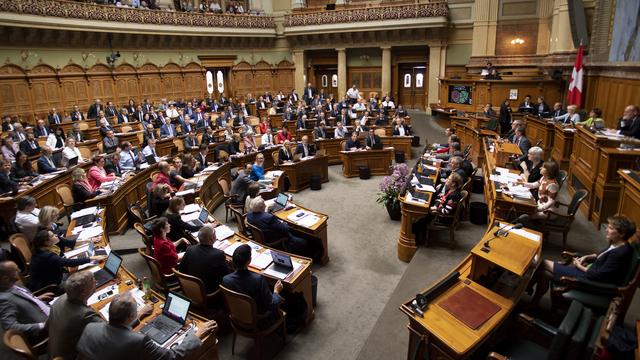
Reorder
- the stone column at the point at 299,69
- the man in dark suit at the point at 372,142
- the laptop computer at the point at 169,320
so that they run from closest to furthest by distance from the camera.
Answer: the laptop computer at the point at 169,320, the man in dark suit at the point at 372,142, the stone column at the point at 299,69

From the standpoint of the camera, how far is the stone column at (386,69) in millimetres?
21672

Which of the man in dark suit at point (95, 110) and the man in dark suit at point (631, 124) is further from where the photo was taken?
the man in dark suit at point (95, 110)

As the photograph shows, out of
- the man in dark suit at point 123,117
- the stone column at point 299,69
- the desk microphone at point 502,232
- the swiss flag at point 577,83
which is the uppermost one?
the stone column at point 299,69

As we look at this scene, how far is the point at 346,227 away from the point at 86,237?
4816 mm

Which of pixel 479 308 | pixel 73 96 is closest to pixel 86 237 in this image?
pixel 479 308

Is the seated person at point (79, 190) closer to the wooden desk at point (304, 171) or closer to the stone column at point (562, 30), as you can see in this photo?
the wooden desk at point (304, 171)

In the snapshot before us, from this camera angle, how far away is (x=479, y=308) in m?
3.79

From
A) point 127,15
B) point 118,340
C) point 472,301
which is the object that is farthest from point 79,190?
point 127,15

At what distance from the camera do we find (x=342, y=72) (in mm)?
23297

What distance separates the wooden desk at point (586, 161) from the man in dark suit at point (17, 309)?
799cm

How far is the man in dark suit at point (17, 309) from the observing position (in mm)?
3803

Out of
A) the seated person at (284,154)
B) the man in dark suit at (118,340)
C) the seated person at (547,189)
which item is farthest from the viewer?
the seated person at (284,154)

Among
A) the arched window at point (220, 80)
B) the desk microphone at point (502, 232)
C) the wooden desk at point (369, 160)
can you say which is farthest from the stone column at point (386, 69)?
the desk microphone at point (502, 232)

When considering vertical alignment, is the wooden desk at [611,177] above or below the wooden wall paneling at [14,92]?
below
